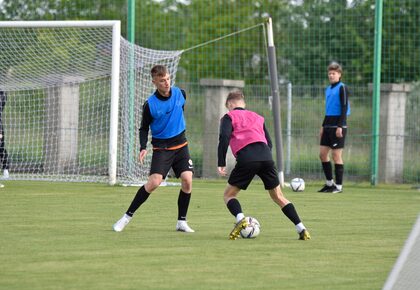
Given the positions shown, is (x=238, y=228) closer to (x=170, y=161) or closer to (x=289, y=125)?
(x=170, y=161)

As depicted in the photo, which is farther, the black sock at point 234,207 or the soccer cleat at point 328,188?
the soccer cleat at point 328,188

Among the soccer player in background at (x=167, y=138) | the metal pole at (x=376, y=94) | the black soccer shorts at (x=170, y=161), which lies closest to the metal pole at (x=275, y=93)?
the metal pole at (x=376, y=94)

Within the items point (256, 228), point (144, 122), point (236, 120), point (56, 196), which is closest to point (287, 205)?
point (256, 228)

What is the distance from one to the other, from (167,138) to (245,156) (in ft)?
3.57

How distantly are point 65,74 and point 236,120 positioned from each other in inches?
350

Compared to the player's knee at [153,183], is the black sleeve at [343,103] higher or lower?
higher

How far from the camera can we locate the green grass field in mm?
7453

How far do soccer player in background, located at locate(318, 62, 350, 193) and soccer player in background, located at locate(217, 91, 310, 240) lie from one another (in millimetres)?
6367

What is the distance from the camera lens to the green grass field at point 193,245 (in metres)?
7.45

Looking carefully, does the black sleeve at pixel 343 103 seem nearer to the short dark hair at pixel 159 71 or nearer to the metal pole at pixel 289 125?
the metal pole at pixel 289 125

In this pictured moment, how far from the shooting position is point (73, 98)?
63.4 feet

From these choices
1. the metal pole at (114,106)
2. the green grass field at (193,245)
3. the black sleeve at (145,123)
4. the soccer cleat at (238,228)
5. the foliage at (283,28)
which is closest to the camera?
the green grass field at (193,245)

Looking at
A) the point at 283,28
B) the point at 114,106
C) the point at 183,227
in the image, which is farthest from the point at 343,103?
the point at 283,28

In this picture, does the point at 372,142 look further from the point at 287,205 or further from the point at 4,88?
the point at 287,205
